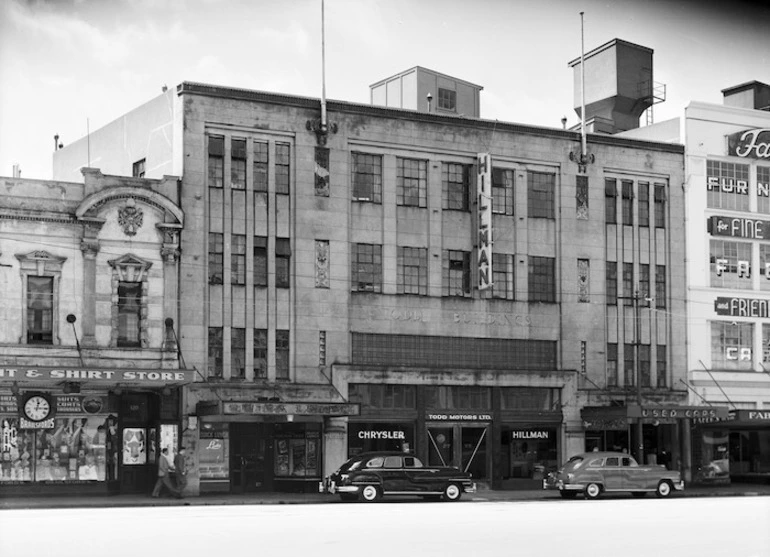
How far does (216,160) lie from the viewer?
1705 inches

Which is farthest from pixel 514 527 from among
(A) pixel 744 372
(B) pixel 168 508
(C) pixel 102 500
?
(A) pixel 744 372

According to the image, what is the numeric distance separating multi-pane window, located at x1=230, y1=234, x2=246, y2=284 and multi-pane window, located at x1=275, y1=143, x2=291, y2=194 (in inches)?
90.6

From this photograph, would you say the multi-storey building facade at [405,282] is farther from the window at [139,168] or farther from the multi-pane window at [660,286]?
the window at [139,168]

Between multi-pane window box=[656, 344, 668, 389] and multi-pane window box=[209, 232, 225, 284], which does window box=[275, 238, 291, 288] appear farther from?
multi-pane window box=[656, 344, 668, 389]

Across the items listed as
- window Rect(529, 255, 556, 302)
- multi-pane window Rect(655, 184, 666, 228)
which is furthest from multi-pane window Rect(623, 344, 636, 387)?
multi-pane window Rect(655, 184, 666, 228)

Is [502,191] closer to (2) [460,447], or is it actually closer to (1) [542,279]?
(1) [542,279]

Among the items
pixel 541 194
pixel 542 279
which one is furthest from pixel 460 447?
pixel 541 194

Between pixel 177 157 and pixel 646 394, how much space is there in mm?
21081

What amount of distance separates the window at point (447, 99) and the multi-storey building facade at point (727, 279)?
9.20 metres

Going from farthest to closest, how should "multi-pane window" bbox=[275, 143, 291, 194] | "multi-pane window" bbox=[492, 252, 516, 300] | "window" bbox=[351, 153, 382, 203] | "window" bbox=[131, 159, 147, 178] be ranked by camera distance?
"multi-pane window" bbox=[492, 252, 516, 300] < "window" bbox=[131, 159, 147, 178] < "window" bbox=[351, 153, 382, 203] < "multi-pane window" bbox=[275, 143, 291, 194]

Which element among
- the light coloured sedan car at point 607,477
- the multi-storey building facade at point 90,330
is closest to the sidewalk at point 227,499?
the light coloured sedan car at point 607,477

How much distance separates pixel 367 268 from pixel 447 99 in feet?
35.3

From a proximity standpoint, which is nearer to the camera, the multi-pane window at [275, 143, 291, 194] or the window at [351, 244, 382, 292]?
the multi-pane window at [275, 143, 291, 194]

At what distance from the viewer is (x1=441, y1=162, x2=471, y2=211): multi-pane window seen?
156 feet
